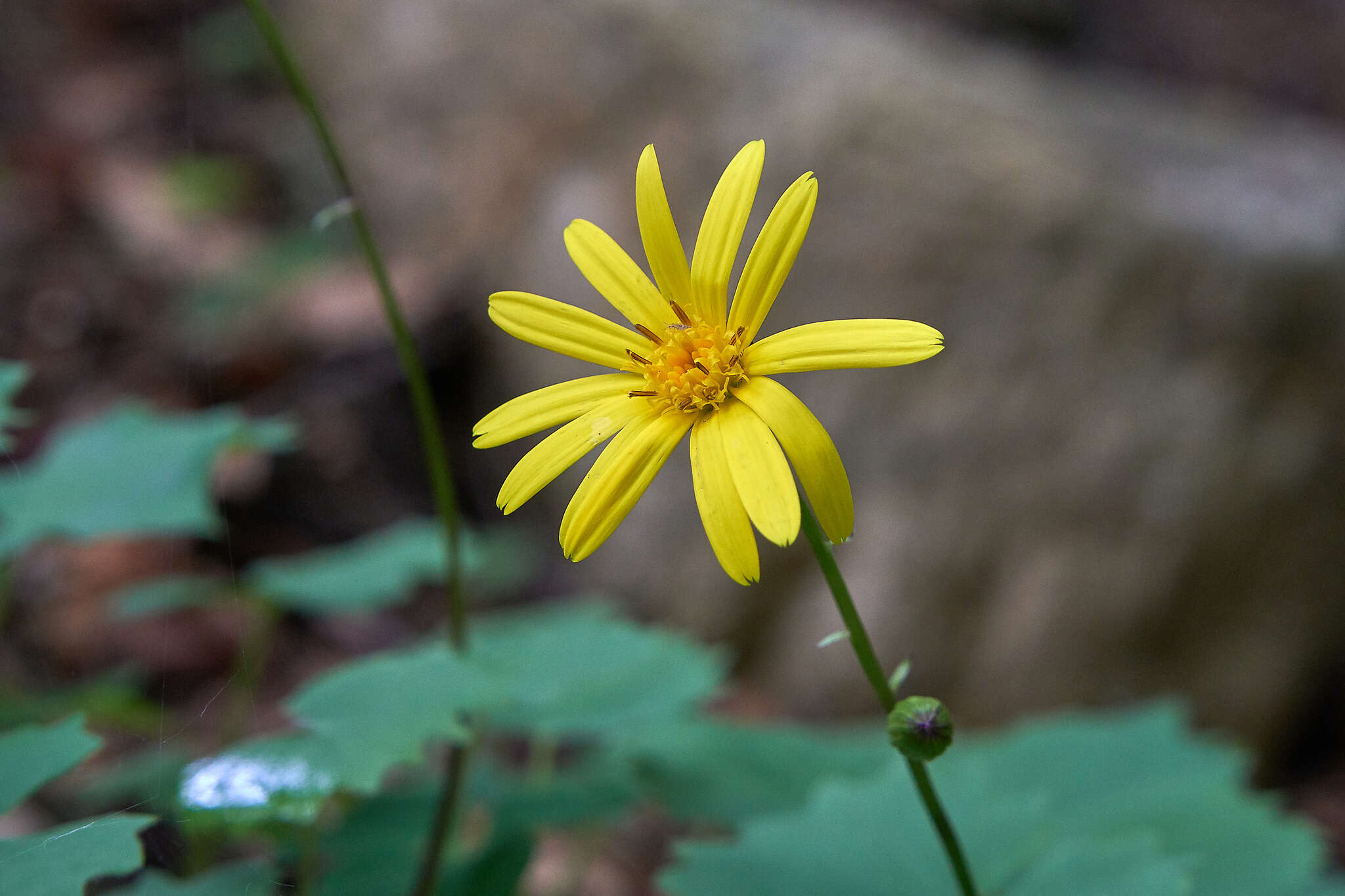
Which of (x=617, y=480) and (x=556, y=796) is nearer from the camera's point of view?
(x=617, y=480)

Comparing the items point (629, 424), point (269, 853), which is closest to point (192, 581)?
point (269, 853)

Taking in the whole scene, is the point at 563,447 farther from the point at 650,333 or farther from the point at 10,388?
the point at 10,388

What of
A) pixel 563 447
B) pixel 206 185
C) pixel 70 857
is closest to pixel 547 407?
pixel 563 447

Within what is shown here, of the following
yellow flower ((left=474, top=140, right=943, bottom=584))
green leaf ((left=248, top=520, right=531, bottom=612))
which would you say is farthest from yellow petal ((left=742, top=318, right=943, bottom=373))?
green leaf ((left=248, top=520, right=531, bottom=612))

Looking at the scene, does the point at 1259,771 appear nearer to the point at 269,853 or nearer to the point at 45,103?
the point at 269,853

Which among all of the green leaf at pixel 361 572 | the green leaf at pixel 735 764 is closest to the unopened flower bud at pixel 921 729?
the green leaf at pixel 735 764
